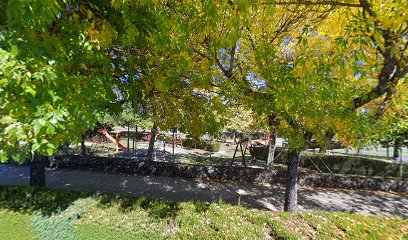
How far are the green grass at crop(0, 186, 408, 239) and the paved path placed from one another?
10.4 ft

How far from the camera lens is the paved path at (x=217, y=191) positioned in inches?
316

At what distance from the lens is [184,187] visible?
30.0 ft

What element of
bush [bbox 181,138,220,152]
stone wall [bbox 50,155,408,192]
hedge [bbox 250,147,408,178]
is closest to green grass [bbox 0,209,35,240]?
stone wall [bbox 50,155,408,192]

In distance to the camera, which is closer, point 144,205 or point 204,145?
point 144,205

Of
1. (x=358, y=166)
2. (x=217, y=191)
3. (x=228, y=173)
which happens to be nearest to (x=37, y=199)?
(x=217, y=191)

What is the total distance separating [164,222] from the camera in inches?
173

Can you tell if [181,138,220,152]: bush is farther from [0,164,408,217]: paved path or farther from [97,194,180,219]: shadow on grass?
→ [97,194,180,219]: shadow on grass

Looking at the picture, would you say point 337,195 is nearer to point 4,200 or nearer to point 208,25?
point 208,25

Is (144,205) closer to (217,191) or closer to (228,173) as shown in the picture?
(217,191)

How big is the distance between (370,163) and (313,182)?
5.65 metres

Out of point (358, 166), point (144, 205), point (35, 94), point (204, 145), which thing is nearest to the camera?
point (35, 94)

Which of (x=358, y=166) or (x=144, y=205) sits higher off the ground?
(x=144, y=205)

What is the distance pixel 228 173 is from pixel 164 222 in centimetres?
638

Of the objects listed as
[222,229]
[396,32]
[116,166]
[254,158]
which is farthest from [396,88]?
[254,158]
